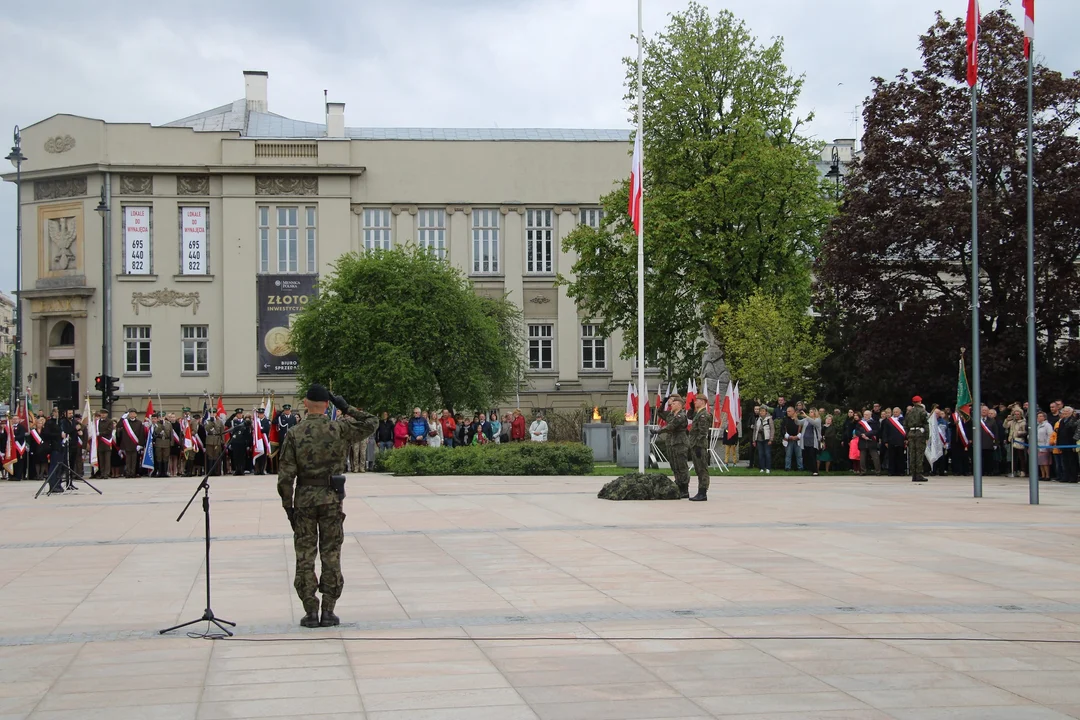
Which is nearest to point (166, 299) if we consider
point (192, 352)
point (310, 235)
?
point (192, 352)

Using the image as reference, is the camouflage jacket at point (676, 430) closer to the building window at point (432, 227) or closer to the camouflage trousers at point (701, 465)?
the camouflage trousers at point (701, 465)

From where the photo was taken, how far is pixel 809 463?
33.4 m

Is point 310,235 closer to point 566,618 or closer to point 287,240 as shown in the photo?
point 287,240

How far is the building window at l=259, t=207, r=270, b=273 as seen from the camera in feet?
198

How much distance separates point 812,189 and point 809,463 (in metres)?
13.0

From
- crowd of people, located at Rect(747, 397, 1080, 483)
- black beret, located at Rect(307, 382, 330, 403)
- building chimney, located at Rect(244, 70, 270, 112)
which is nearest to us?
black beret, located at Rect(307, 382, 330, 403)

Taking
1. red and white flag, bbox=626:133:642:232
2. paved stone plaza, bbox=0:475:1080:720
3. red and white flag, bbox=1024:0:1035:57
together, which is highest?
red and white flag, bbox=1024:0:1035:57

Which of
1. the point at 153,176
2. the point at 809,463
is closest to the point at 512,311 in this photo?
the point at 153,176

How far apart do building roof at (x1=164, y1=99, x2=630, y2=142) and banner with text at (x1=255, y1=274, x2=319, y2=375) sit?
29.9 ft

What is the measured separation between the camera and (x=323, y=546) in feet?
32.1

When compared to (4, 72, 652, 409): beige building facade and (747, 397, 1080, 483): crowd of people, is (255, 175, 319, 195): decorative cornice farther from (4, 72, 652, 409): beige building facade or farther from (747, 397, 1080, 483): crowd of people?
(747, 397, 1080, 483): crowd of people

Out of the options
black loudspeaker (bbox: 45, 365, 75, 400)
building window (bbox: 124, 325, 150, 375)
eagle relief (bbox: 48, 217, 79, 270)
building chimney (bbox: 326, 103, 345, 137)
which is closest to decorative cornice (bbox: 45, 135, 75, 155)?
eagle relief (bbox: 48, 217, 79, 270)

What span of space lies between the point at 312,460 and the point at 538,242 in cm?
5336

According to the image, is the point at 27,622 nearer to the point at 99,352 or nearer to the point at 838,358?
the point at 838,358
